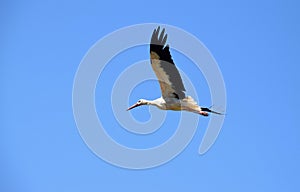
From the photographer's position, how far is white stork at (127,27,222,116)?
2748 centimetres

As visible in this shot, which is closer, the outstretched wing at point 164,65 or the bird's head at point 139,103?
the outstretched wing at point 164,65

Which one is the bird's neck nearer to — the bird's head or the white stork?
the white stork

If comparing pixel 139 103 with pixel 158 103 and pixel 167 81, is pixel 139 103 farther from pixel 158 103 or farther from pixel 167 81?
pixel 167 81

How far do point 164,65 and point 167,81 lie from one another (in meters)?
0.87

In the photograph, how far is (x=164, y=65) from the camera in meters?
27.7

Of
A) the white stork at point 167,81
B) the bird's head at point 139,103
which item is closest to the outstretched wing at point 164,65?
the white stork at point 167,81

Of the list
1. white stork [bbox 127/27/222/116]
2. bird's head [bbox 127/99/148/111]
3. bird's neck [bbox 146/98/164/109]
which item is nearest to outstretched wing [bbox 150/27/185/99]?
white stork [bbox 127/27/222/116]

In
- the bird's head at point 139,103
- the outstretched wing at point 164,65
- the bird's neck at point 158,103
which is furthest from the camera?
the bird's head at point 139,103

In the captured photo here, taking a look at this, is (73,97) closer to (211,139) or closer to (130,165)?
(130,165)

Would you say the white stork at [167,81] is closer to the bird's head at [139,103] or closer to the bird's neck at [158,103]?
the bird's neck at [158,103]

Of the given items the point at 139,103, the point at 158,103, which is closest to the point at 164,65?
the point at 158,103

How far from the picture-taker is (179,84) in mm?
28094

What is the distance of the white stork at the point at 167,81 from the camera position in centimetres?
2748

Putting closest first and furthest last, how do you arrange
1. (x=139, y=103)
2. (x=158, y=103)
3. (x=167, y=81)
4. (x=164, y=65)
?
1. (x=164, y=65)
2. (x=167, y=81)
3. (x=158, y=103)
4. (x=139, y=103)
